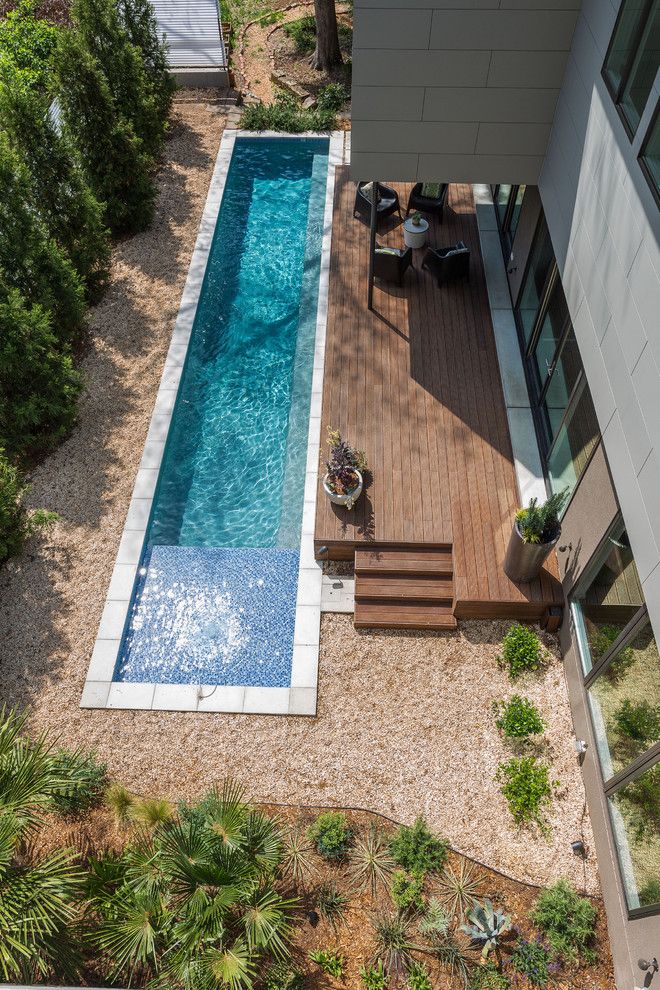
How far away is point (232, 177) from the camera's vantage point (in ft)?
49.0

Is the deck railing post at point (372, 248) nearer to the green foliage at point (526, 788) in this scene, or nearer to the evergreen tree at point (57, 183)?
the evergreen tree at point (57, 183)

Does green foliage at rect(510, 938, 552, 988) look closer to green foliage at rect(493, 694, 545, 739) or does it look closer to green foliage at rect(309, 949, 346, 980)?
green foliage at rect(309, 949, 346, 980)

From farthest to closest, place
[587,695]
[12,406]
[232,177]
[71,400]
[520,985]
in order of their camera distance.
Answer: [232,177], [71,400], [12,406], [587,695], [520,985]

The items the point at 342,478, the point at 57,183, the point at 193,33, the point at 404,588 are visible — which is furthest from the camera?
the point at 193,33

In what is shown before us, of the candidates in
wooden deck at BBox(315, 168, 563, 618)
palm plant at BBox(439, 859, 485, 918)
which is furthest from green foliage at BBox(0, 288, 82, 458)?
palm plant at BBox(439, 859, 485, 918)

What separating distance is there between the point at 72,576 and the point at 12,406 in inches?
113

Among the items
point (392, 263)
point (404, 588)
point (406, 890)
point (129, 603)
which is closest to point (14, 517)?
point (129, 603)

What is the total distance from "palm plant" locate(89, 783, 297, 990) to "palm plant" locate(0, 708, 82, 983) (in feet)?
1.09

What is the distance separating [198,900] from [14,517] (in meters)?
6.07

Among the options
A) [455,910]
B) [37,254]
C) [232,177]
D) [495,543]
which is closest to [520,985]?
[455,910]

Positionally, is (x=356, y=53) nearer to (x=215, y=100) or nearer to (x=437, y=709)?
(x=437, y=709)

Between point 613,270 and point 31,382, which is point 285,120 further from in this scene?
point 613,270

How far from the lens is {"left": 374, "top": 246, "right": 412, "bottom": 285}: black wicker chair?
11.5 metres

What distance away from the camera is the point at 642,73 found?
6141 millimetres
